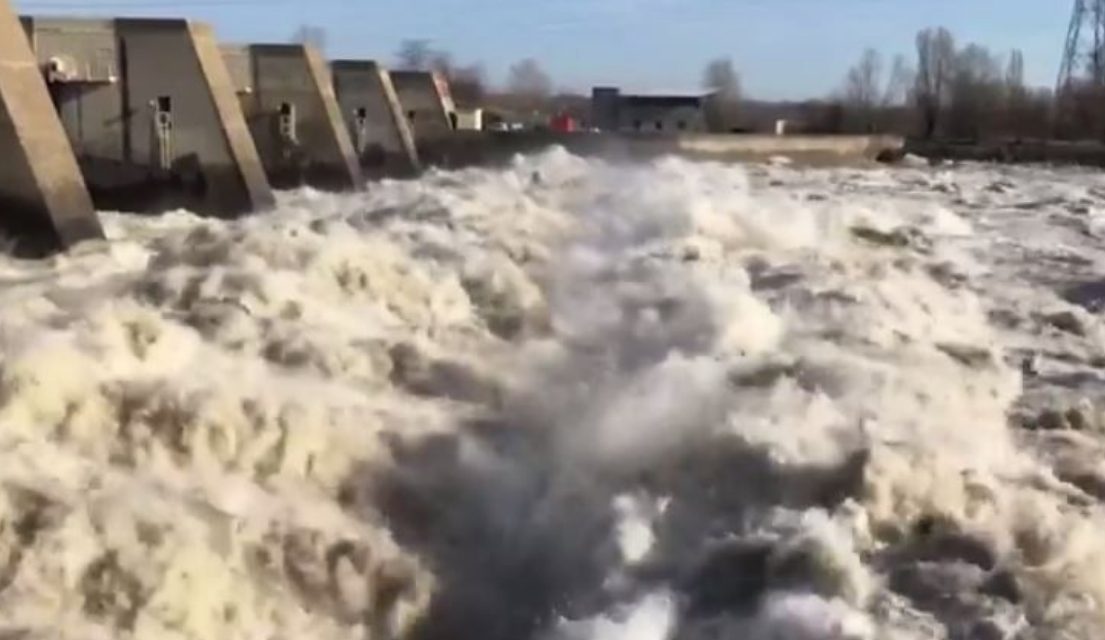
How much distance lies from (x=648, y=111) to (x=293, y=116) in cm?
2935

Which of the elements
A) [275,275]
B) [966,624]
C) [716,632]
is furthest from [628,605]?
[275,275]

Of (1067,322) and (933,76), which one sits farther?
(933,76)

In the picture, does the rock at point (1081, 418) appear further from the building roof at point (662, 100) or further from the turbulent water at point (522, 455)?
the building roof at point (662, 100)

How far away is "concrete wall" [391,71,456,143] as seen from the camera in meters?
27.7

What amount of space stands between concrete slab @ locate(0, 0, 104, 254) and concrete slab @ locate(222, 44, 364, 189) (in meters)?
9.79

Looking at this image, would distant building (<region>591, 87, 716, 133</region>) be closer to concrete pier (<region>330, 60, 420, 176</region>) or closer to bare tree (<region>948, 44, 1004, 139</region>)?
bare tree (<region>948, 44, 1004, 139</region>)

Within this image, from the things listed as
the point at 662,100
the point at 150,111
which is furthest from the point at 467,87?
the point at 150,111

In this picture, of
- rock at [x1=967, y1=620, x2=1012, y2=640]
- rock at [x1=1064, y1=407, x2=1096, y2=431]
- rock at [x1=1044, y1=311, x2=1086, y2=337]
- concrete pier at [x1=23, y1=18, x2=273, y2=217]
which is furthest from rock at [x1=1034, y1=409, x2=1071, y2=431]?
concrete pier at [x1=23, y1=18, x2=273, y2=217]

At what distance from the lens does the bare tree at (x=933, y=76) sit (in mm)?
50544

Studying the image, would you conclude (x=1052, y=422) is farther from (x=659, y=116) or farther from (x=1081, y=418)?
(x=659, y=116)

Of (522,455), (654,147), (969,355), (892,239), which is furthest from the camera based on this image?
(654,147)

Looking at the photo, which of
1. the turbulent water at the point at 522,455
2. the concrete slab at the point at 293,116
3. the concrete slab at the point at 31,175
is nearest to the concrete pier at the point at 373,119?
the concrete slab at the point at 293,116

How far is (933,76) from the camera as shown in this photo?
57.7 metres

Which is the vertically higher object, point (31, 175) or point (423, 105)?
point (31, 175)
